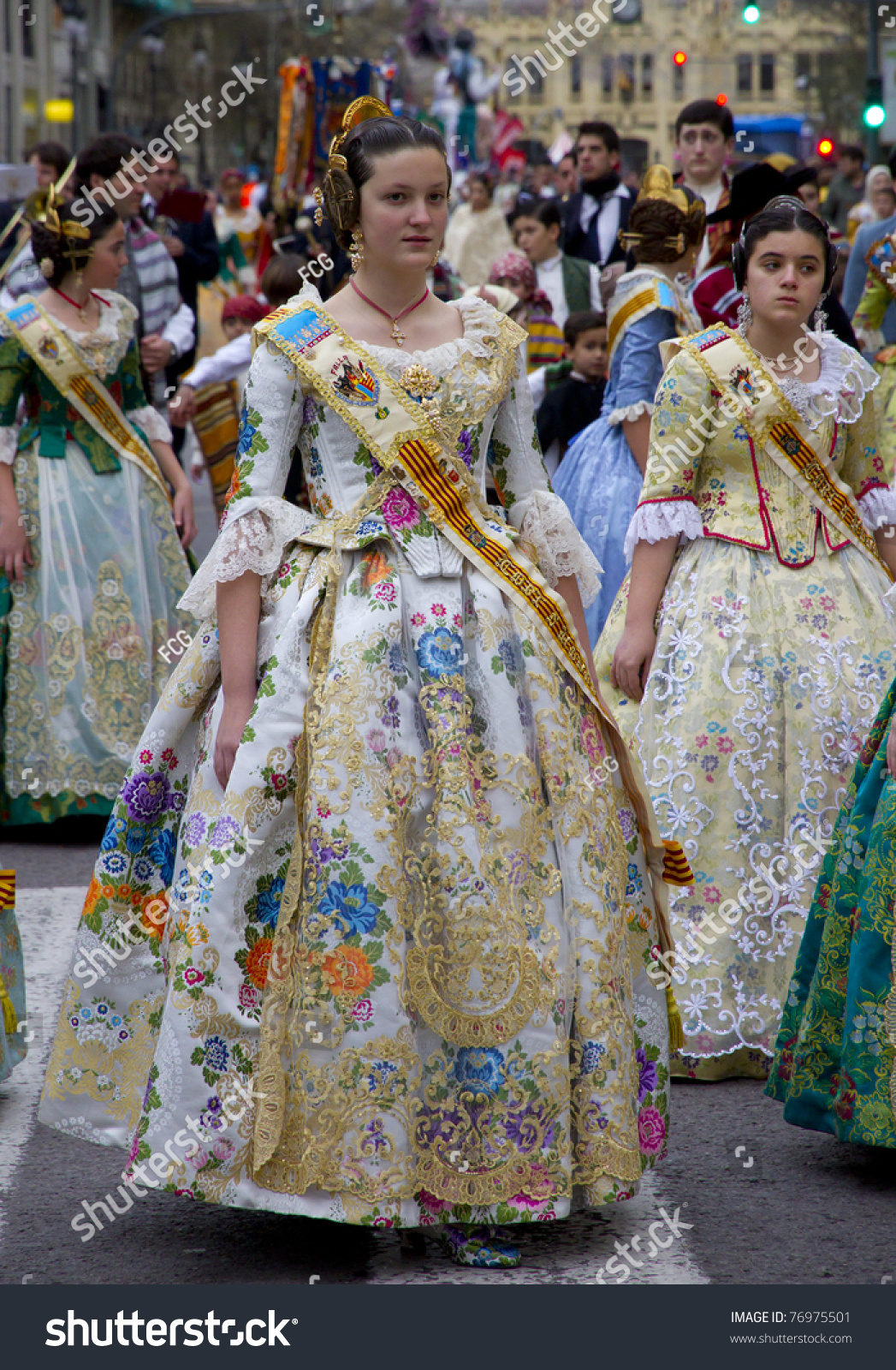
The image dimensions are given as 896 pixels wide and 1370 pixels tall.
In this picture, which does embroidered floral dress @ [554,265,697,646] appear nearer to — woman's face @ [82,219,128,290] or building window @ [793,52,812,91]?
woman's face @ [82,219,128,290]

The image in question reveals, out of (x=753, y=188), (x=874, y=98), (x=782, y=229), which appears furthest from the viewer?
(x=874, y=98)

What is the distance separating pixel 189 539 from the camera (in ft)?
23.6

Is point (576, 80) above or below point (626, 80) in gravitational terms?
above

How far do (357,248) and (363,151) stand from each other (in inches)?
7.1

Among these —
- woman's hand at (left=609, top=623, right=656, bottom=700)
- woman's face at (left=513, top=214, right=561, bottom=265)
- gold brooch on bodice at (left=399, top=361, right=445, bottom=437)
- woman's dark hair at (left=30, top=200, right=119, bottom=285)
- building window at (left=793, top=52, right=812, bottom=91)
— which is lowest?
woman's hand at (left=609, top=623, right=656, bottom=700)

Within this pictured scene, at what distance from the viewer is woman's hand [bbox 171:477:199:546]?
22.6ft

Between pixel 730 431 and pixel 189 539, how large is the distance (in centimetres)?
318

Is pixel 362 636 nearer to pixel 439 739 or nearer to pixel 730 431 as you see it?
pixel 439 739

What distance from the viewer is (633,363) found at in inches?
Result: 239

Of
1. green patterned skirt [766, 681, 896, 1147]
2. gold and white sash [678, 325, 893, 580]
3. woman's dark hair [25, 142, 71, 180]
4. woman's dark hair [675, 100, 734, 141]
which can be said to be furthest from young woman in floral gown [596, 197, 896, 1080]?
woman's dark hair [25, 142, 71, 180]

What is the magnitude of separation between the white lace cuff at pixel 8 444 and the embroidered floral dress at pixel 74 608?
16cm

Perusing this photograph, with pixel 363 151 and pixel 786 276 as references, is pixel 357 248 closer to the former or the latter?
pixel 363 151

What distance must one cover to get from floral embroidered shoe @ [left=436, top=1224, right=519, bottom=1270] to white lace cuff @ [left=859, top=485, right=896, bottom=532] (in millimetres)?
2194

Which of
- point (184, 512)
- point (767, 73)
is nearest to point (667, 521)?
point (184, 512)
